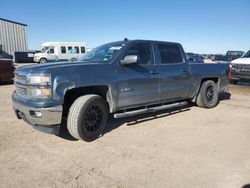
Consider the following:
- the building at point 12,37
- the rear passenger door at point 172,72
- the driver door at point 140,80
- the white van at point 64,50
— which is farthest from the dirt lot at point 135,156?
the building at point 12,37

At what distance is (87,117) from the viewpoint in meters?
4.60

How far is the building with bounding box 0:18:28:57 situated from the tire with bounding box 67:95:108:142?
32536 millimetres

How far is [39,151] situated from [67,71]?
141 cm

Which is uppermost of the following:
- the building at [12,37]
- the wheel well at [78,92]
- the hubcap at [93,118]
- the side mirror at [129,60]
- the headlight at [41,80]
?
the building at [12,37]

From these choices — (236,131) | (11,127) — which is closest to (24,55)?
(11,127)

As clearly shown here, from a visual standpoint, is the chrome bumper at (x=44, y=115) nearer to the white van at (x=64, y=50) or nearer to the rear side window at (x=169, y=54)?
the rear side window at (x=169, y=54)

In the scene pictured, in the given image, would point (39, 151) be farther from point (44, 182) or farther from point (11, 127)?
point (11, 127)

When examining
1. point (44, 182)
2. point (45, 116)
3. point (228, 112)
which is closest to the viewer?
point (44, 182)

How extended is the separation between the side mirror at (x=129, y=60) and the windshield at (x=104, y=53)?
28cm

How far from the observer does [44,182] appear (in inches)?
128

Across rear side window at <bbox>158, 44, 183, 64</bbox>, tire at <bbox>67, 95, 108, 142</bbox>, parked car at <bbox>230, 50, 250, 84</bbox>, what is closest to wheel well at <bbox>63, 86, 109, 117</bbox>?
tire at <bbox>67, 95, 108, 142</bbox>

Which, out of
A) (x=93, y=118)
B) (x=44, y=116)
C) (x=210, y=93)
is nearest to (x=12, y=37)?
(x=210, y=93)

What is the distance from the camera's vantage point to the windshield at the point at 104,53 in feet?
17.3

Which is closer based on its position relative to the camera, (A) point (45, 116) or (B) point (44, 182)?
(B) point (44, 182)
